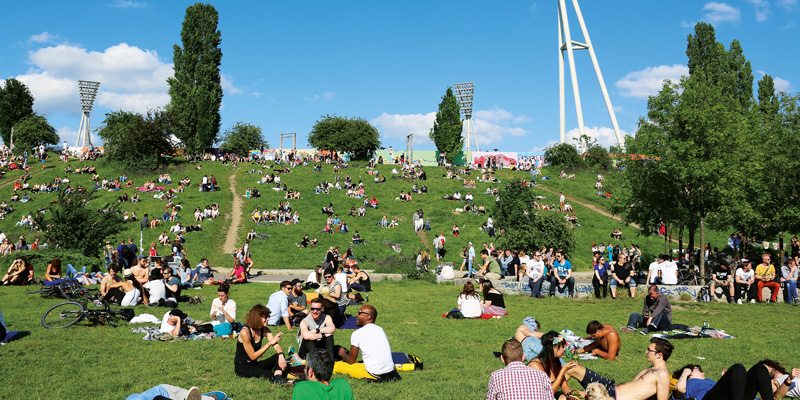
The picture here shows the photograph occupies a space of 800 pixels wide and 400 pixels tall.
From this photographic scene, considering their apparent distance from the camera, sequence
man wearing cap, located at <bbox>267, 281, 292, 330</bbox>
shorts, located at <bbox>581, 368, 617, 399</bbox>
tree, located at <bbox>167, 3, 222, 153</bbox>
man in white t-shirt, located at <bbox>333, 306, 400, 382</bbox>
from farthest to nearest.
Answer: tree, located at <bbox>167, 3, 222, 153</bbox> → man wearing cap, located at <bbox>267, 281, 292, 330</bbox> → man in white t-shirt, located at <bbox>333, 306, 400, 382</bbox> → shorts, located at <bbox>581, 368, 617, 399</bbox>

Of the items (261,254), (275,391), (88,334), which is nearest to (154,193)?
(261,254)

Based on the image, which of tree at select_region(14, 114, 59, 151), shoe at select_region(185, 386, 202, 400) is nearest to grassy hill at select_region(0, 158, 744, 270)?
shoe at select_region(185, 386, 202, 400)

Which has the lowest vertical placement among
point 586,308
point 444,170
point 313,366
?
point 586,308

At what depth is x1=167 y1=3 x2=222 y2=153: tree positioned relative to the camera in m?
64.8

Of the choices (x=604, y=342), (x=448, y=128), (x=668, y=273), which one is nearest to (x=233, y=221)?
(x=668, y=273)

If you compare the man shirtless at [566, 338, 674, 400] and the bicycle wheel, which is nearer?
the man shirtless at [566, 338, 674, 400]

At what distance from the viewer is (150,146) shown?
57625 millimetres

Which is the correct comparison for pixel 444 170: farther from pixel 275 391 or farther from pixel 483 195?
pixel 275 391

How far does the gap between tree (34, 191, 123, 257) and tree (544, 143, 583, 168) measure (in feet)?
176

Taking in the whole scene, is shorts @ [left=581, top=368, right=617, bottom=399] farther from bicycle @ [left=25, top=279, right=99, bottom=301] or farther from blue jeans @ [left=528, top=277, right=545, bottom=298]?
bicycle @ [left=25, top=279, right=99, bottom=301]

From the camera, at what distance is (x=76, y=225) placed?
953 inches

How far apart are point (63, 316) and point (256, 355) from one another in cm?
624

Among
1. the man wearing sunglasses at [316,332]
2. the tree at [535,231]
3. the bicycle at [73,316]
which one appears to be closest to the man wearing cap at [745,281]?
the tree at [535,231]

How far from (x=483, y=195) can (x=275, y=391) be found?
41.3 metres
